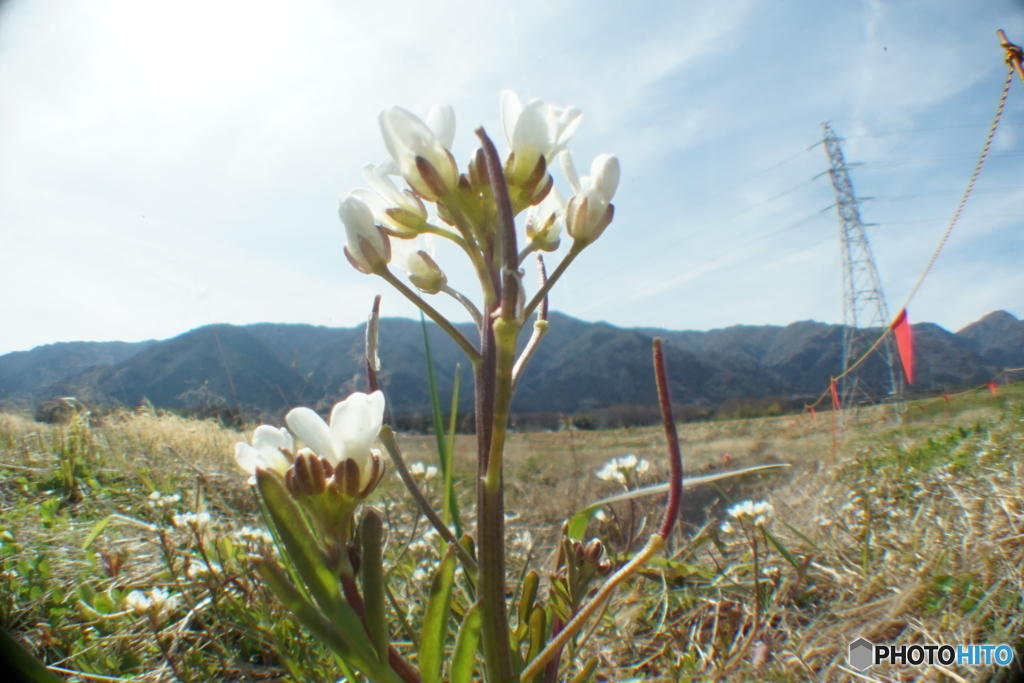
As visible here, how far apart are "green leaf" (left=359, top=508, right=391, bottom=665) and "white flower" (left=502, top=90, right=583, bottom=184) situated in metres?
0.53

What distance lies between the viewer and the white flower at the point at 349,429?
70 cm

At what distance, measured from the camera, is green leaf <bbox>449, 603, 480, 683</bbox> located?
0.70 m

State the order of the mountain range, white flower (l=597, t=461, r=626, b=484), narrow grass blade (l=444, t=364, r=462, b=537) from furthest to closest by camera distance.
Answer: the mountain range < white flower (l=597, t=461, r=626, b=484) < narrow grass blade (l=444, t=364, r=462, b=537)

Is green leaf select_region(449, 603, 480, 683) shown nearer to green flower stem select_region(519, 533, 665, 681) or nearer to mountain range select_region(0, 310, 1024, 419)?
green flower stem select_region(519, 533, 665, 681)

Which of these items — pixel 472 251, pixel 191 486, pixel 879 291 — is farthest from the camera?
pixel 879 291

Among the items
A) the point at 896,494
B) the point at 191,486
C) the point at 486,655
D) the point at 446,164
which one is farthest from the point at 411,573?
the point at 896,494

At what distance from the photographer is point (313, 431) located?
699 mm

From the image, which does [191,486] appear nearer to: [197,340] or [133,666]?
[133,666]

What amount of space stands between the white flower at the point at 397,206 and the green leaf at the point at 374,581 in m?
0.44

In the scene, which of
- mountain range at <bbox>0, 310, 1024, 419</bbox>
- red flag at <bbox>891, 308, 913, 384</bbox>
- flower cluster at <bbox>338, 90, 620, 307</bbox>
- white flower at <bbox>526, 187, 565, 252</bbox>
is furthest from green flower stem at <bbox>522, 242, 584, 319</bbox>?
red flag at <bbox>891, 308, 913, 384</bbox>

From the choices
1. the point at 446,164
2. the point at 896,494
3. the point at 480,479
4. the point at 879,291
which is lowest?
the point at 896,494

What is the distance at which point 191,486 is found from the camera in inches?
114

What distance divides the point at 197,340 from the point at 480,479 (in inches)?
1029

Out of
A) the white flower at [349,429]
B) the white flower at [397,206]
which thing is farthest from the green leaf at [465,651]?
the white flower at [397,206]
